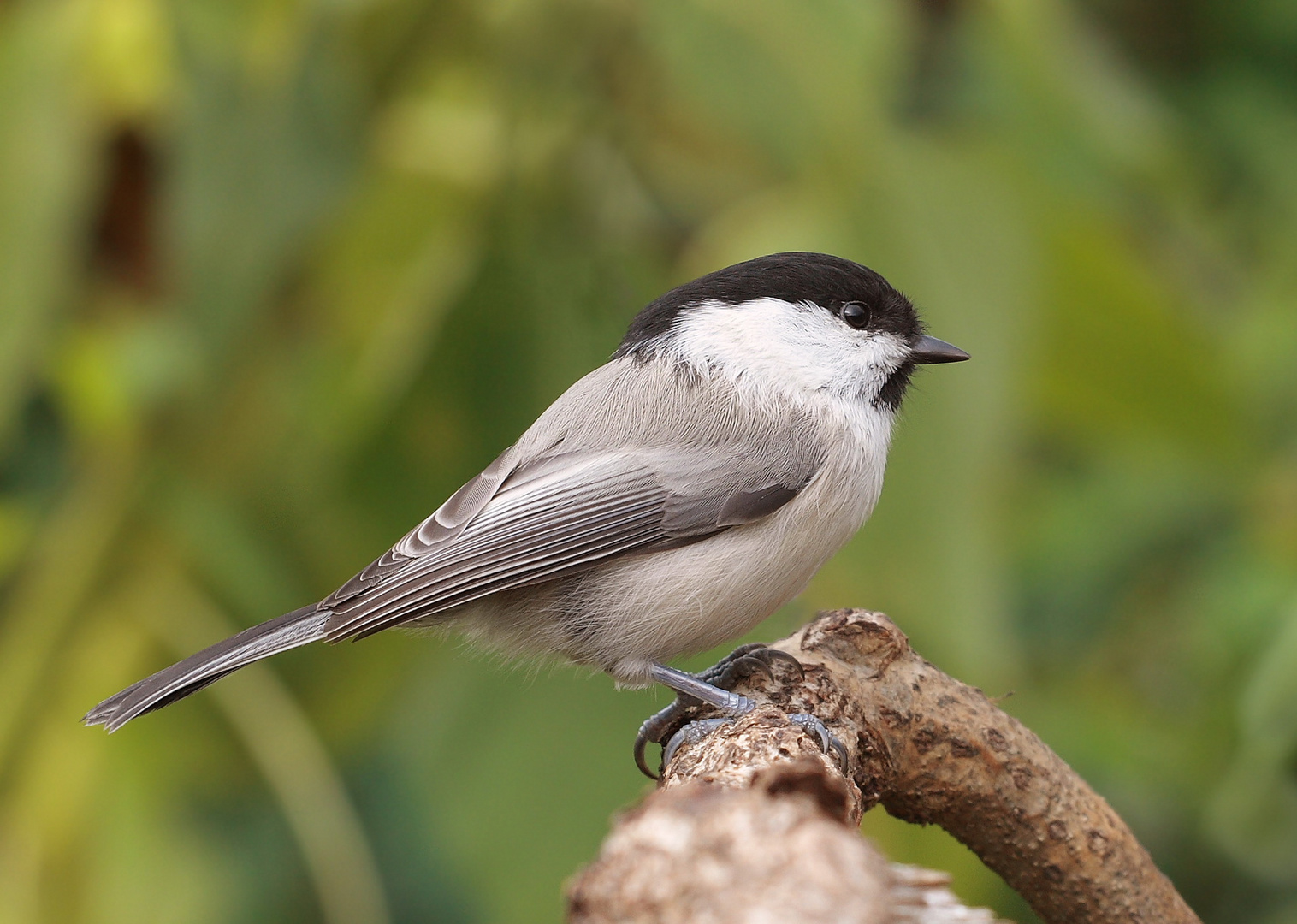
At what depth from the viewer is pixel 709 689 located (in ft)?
4.12

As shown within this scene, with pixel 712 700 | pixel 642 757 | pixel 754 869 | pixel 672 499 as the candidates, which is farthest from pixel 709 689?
pixel 754 869

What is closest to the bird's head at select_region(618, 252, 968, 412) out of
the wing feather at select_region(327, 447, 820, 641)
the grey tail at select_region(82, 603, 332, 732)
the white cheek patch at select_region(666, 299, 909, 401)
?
the white cheek patch at select_region(666, 299, 909, 401)

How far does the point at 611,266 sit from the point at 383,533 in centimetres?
48

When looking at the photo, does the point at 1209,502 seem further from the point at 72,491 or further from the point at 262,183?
the point at 72,491

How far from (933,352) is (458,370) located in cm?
63

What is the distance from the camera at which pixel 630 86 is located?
1.80m

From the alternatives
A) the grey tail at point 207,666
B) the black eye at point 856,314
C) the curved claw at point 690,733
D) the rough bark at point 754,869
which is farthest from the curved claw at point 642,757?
the rough bark at point 754,869

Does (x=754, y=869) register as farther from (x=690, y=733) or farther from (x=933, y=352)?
(x=933, y=352)

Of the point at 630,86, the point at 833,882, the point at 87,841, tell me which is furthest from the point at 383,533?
the point at 833,882

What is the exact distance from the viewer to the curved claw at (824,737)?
101cm

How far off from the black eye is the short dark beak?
0.07 metres

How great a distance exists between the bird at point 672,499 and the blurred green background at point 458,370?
126mm

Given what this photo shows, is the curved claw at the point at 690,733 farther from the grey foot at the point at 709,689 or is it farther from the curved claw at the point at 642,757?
the curved claw at the point at 642,757

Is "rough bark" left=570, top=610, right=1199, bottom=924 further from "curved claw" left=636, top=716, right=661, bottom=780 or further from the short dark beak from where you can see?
the short dark beak
